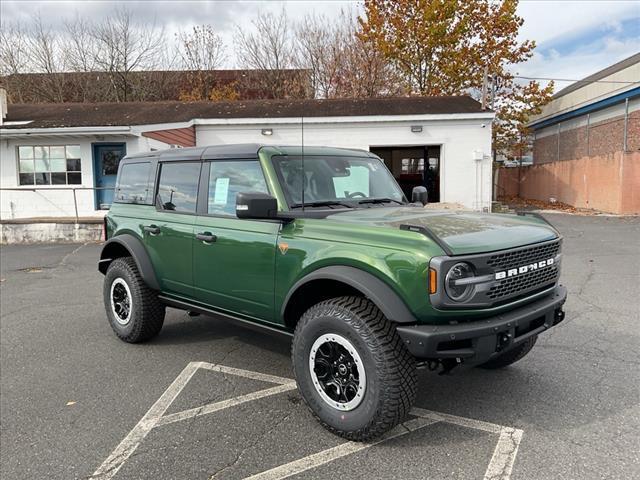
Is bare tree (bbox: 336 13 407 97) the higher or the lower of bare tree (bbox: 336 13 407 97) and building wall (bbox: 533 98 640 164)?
the higher

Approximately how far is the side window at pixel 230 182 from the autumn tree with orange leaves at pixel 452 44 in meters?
24.8

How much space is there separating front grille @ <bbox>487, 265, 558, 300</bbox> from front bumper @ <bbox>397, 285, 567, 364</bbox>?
0.14 meters

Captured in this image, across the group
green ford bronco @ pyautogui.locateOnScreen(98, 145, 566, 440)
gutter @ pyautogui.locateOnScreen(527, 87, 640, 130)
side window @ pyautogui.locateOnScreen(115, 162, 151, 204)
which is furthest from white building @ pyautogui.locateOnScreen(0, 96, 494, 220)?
green ford bronco @ pyautogui.locateOnScreen(98, 145, 566, 440)

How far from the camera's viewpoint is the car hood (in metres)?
2.96

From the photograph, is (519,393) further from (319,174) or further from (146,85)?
(146,85)

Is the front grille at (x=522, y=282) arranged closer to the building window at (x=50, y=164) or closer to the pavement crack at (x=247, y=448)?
the pavement crack at (x=247, y=448)

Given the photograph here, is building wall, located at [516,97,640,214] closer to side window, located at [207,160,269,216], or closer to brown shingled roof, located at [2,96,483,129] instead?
brown shingled roof, located at [2,96,483,129]

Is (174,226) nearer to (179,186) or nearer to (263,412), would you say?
(179,186)

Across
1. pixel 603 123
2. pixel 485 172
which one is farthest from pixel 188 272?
pixel 603 123

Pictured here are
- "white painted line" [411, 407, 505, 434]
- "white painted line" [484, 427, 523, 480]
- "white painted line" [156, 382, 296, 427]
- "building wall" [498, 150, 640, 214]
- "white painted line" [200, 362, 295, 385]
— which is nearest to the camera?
"white painted line" [484, 427, 523, 480]

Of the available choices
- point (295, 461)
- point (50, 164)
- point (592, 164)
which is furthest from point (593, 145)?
point (295, 461)

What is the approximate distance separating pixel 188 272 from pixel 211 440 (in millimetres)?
1600

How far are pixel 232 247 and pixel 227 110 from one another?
1616 cm

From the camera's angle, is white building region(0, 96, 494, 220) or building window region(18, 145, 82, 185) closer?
white building region(0, 96, 494, 220)
